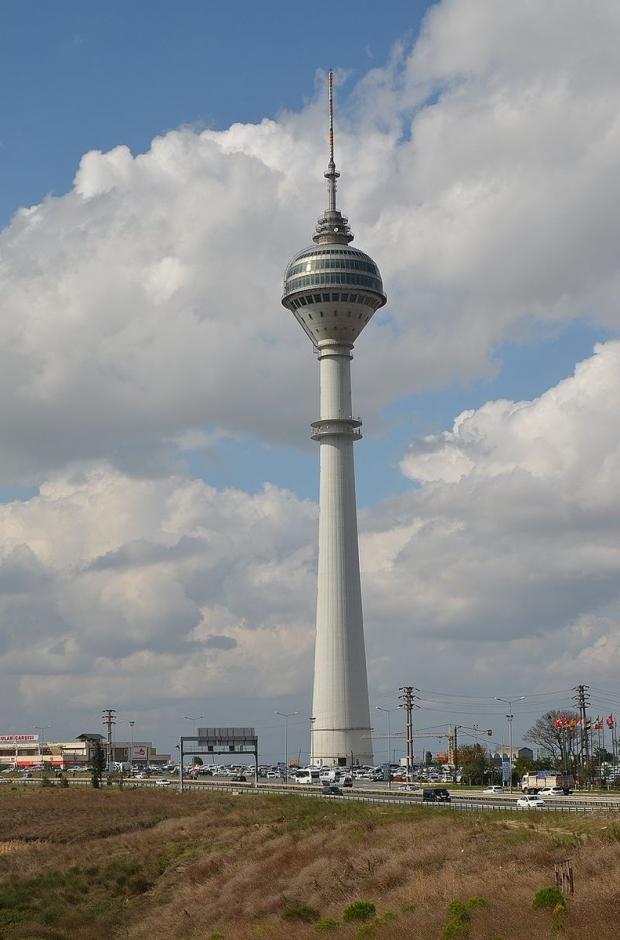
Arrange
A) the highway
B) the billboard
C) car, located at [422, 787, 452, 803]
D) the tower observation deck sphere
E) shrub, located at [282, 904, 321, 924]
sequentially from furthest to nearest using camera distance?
the tower observation deck sphere, the billboard, car, located at [422, 787, 452, 803], the highway, shrub, located at [282, 904, 321, 924]

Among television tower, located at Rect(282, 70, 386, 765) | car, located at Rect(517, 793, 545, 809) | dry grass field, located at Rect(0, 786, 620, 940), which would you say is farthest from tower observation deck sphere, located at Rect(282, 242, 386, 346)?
car, located at Rect(517, 793, 545, 809)

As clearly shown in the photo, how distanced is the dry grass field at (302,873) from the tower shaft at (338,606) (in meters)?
72.0

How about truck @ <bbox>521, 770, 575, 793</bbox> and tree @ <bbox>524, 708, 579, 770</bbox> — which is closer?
truck @ <bbox>521, 770, 575, 793</bbox>

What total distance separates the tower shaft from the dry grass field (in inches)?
2835

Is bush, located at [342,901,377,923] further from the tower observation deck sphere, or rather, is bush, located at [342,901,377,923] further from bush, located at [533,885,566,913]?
the tower observation deck sphere

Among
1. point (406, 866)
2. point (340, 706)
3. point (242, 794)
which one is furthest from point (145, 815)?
point (340, 706)

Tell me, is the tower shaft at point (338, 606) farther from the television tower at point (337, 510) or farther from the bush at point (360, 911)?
the bush at point (360, 911)

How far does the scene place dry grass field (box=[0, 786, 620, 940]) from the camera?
41.1 meters

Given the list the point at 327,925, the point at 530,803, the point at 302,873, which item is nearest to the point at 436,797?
the point at 530,803

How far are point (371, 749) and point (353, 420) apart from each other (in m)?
46.3

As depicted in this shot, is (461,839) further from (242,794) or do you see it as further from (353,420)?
(353,420)

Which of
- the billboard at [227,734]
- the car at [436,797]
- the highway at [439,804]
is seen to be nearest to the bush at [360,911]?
the highway at [439,804]

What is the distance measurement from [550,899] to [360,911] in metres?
9.02

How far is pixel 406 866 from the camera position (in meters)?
52.3
